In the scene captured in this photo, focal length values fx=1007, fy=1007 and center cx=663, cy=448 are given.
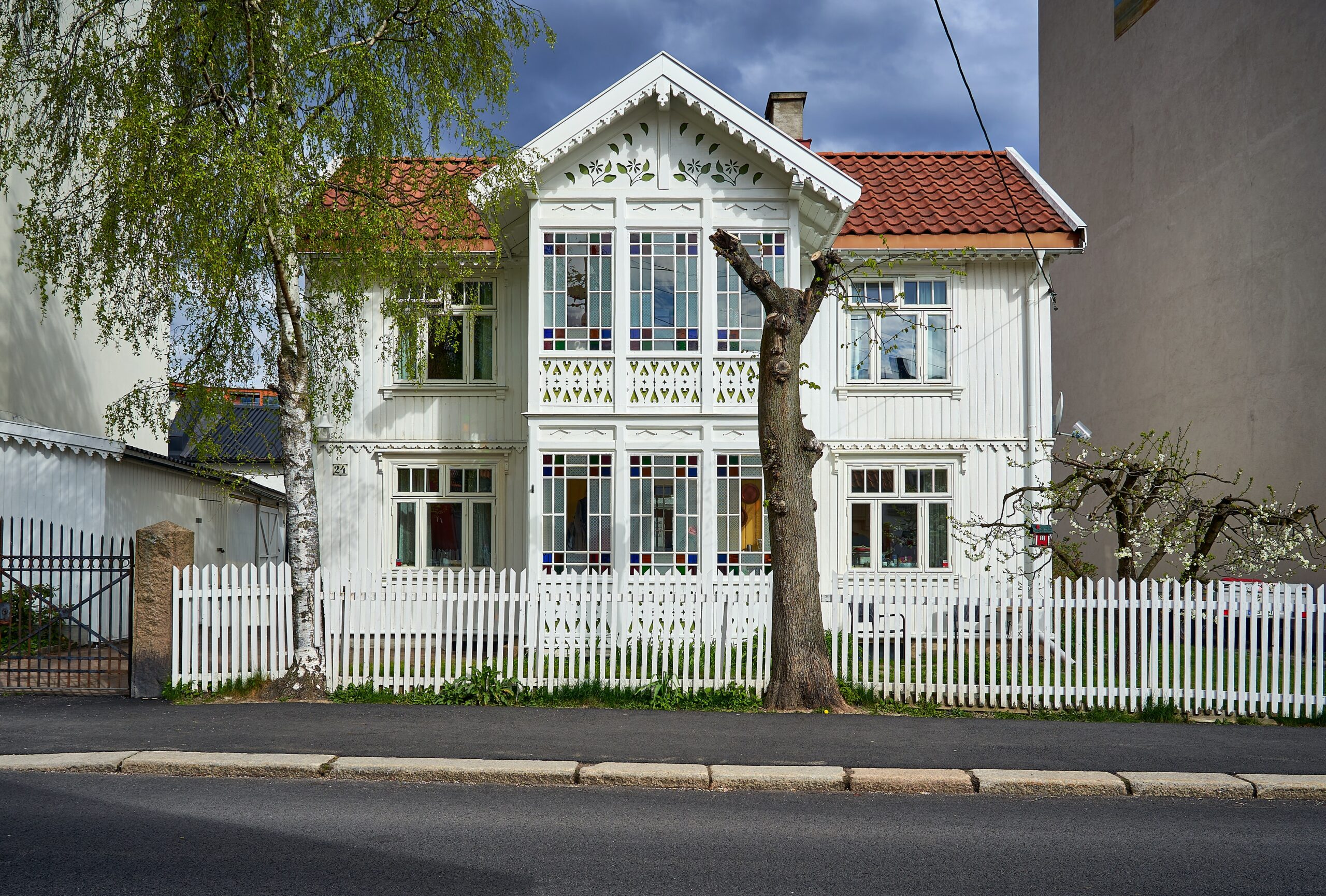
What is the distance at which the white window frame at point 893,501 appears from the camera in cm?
1585

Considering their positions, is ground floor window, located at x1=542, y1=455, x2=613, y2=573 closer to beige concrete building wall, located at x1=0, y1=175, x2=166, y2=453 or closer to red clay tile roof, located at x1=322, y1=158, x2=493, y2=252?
red clay tile roof, located at x1=322, y1=158, x2=493, y2=252

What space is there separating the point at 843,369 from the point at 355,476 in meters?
7.88

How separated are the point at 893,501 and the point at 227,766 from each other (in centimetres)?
1102

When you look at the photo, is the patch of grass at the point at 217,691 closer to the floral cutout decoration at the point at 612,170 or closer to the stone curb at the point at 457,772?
the stone curb at the point at 457,772

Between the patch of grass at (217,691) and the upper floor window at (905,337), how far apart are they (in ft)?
31.9

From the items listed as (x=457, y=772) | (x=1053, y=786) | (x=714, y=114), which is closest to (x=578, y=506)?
(x=714, y=114)

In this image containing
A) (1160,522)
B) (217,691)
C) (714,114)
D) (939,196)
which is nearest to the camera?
(217,691)

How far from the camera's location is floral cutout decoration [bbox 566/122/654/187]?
566 inches

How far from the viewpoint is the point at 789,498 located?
32.9 feet

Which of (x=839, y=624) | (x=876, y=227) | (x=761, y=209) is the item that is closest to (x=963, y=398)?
(x=876, y=227)

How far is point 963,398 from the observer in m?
15.9

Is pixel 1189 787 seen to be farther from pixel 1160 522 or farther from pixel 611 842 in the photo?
pixel 1160 522

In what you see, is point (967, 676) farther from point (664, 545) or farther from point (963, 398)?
point (963, 398)

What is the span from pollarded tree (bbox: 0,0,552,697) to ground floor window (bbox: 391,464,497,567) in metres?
4.50
